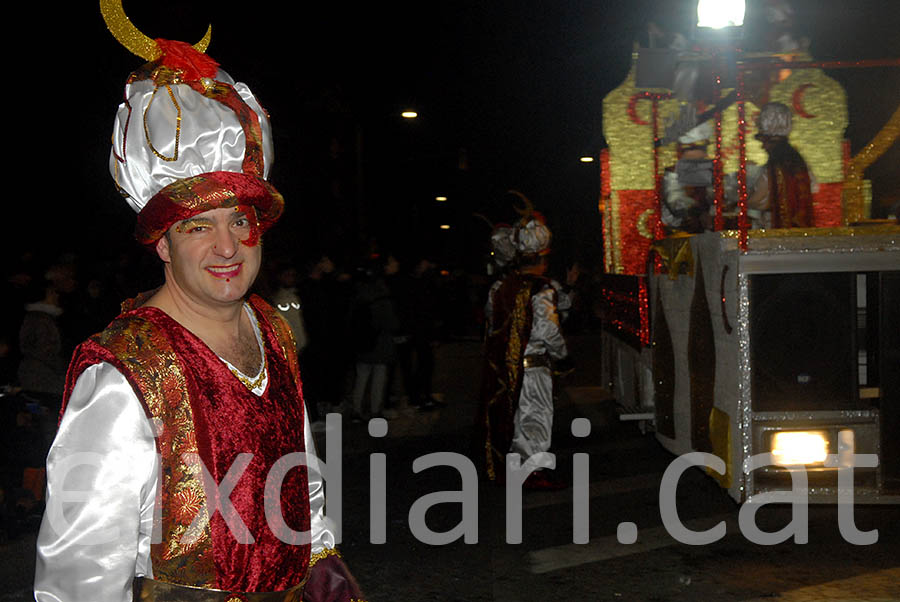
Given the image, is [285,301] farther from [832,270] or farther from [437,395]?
[832,270]

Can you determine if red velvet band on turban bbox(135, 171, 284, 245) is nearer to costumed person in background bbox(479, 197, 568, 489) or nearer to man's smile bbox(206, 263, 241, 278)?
man's smile bbox(206, 263, 241, 278)

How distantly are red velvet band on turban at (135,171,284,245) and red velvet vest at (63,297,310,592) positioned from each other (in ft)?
0.64

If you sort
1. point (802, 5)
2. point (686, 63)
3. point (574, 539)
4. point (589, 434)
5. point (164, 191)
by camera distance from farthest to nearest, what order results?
point (589, 434) < point (802, 5) < point (686, 63) < point (574, 539) < point (164, 191)

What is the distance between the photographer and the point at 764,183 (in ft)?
25.6

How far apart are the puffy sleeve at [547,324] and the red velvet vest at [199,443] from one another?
5.09m

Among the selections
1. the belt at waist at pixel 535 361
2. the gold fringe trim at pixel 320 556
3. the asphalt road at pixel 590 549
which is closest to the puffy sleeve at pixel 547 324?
the belt at waist at pixel 535 361

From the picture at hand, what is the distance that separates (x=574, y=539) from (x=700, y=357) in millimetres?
1458

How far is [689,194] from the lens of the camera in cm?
887

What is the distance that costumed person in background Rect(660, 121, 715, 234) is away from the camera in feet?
28.8

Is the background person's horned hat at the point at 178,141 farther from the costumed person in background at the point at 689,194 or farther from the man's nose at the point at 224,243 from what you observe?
the costumed person in background at the point at 689,194

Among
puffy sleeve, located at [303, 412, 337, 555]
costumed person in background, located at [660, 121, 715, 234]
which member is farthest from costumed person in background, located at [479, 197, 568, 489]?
puffy sleeve, located at [303, 412, 337, 555]

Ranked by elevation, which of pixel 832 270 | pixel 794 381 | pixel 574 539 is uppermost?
pixel 832 270

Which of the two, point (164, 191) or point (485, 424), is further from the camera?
point (485, 424)

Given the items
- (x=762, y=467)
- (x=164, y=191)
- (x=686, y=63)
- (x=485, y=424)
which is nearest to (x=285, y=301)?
(x=485, y=424)
